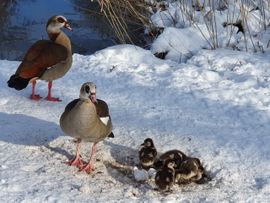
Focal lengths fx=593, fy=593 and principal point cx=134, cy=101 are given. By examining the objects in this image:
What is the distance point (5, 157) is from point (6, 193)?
0.76m

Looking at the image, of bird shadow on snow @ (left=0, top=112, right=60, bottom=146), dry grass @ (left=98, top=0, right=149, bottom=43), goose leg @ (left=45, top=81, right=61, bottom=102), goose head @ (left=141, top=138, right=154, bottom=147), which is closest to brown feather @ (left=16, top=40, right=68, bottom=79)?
goose leg @ (left=45, top=81, right=61, bottom=102)

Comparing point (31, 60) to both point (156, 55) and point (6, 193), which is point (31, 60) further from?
point (156, 55)

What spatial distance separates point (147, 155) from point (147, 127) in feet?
3.44

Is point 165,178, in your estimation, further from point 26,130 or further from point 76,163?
point 26,130

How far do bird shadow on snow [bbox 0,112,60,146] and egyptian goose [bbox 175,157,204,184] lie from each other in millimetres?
1568

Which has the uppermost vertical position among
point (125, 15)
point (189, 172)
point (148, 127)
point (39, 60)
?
point (39, 60)

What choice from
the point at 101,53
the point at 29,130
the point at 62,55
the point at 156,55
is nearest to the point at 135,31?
the point at 156,55

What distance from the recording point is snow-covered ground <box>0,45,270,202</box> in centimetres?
536

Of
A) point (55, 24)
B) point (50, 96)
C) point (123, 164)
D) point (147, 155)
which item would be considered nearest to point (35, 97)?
point (50, 96)

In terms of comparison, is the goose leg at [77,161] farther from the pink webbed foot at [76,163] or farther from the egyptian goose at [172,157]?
the egyptian goose at [172,157]

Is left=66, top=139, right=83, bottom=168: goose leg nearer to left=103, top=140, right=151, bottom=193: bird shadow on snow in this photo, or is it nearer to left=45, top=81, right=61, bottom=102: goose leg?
left=103, top=140, right=151, bottom=193: bird shadow on snow

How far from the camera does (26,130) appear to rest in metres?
6.55

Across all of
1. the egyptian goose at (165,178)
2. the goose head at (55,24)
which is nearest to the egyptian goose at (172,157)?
the egyptian goose at (165,178)

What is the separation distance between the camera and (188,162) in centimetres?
556
